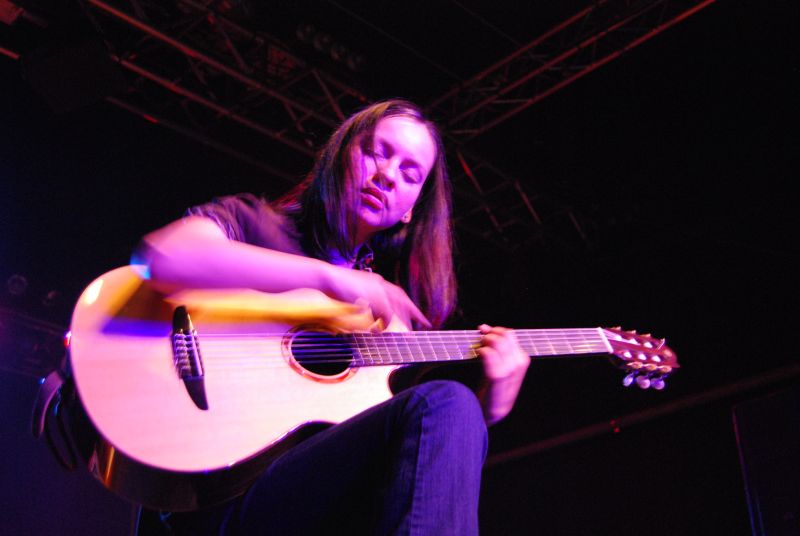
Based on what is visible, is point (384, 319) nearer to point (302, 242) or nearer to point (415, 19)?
point (302, 242)

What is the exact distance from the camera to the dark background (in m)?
5.67

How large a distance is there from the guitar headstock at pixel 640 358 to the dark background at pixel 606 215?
10.7 ft

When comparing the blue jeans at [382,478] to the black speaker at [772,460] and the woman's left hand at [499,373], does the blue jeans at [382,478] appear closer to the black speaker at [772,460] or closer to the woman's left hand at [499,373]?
the woman's left hand at [499,373]

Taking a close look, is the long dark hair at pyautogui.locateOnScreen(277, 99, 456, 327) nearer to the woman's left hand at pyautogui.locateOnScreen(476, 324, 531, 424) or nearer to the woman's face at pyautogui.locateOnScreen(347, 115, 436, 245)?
the woman's face at pyautogui.locateOnScreen(347, 115, 436, 245)

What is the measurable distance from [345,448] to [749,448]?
467 centimetres

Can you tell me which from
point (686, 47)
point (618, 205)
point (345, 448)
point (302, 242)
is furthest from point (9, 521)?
point (686, 47)

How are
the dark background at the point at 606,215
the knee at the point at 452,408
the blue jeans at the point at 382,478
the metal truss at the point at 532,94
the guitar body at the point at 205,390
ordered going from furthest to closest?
the dark background at the point at 606,215 → the metal truss at the point at 532,94 → the guitar body at the point at 205,390 → the knee at the point at 452,408 → the blue jeans at the point at 382,478

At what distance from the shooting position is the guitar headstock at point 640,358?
2.68 metres

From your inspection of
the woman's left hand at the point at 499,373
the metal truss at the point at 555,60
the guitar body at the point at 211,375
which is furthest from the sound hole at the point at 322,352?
the metal truss at the point at 555,60

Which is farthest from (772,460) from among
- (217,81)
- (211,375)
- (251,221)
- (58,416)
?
(217,81)

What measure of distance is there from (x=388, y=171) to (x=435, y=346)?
0.61 m

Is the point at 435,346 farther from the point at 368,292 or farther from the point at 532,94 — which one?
the point at 532,94

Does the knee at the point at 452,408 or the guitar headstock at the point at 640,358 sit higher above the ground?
the guitar headstock at the point at 640,358

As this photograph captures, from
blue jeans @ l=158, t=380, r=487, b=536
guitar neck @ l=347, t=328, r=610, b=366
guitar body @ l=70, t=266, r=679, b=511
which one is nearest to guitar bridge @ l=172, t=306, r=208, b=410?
guitar body @ l=70, t=266, r=679, b=511
